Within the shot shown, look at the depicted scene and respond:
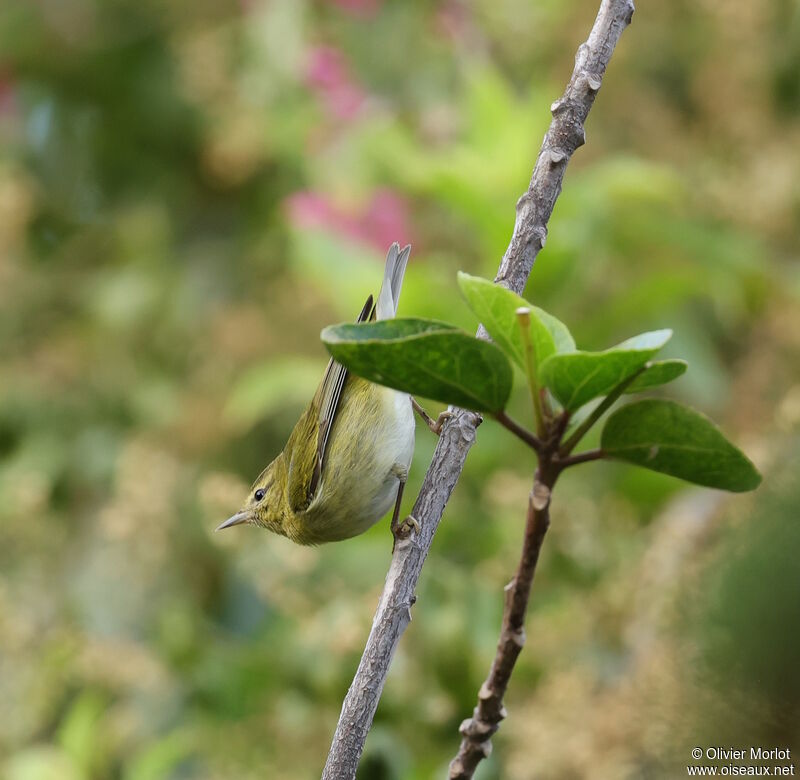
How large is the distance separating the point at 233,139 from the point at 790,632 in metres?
2.30

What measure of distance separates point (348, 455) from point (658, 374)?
1.02 meters

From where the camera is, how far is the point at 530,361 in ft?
1.88

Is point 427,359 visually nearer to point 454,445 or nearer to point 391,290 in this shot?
point 454,445

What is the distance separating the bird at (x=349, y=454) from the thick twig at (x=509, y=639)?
802 mm

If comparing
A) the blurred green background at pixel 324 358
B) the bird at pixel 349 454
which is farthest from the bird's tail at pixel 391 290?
the blurred green background at pixel 324 358

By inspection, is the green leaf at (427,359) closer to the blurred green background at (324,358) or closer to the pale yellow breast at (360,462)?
the blurred green background at (324,358)

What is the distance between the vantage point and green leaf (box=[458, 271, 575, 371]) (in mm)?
564

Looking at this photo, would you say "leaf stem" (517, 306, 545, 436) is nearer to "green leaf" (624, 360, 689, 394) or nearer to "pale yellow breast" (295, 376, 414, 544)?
"green leaf" (624, 360, 689, 394)

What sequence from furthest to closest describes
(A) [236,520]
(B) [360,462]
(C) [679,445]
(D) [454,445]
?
(A) [236,520] → (B) [360,462] → (D) [454,445] → (C) [679,445]

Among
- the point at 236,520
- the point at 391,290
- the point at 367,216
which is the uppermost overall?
the point at 367,216

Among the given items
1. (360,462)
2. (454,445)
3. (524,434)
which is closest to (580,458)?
(524,434)

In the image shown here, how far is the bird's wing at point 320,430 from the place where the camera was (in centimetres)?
151

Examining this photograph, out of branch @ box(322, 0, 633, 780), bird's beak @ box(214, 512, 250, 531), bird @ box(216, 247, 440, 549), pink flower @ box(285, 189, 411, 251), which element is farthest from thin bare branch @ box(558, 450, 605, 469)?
pink flower @ box(285, 189, 411, 251)

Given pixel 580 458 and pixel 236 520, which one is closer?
pixel 580 458
